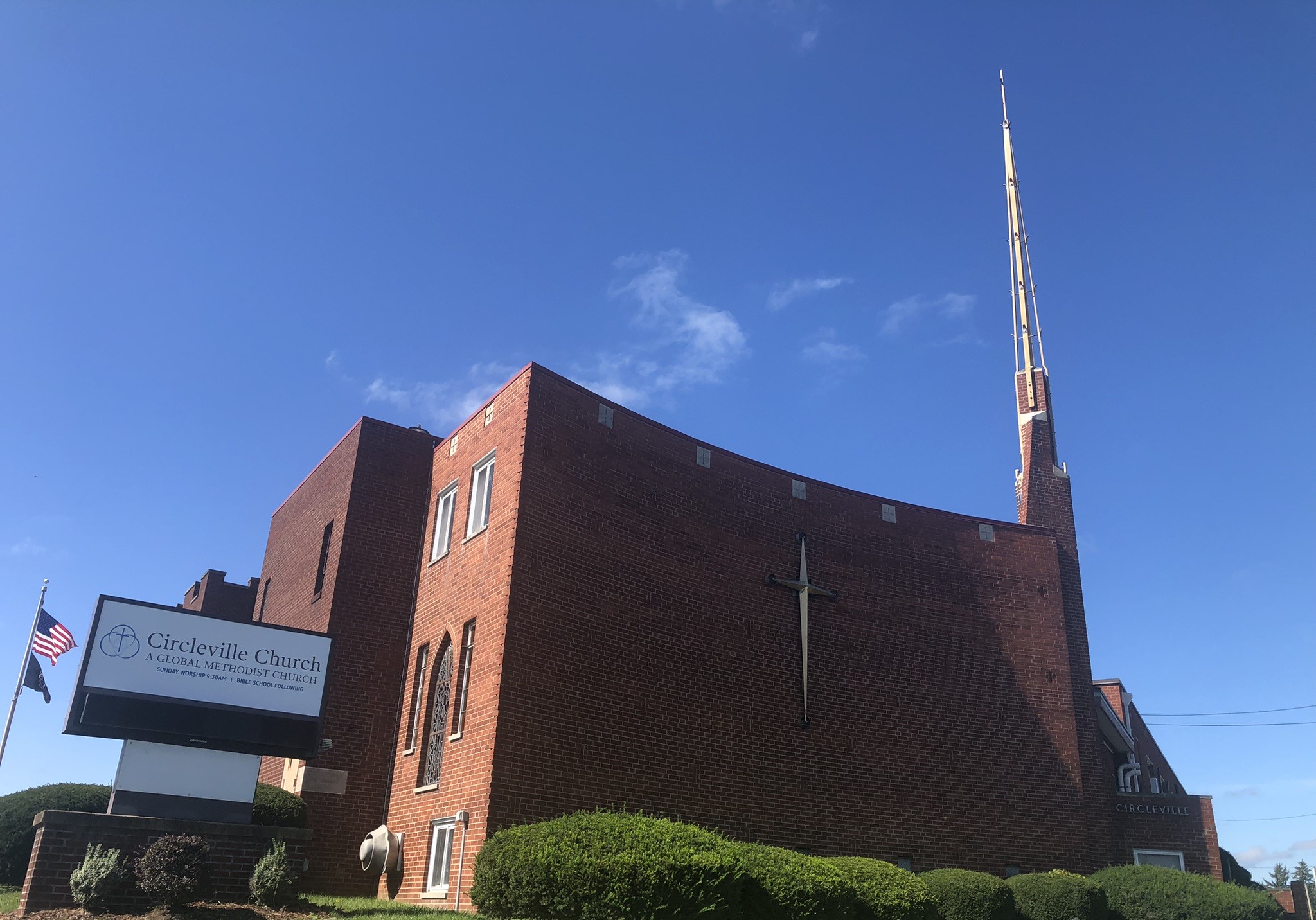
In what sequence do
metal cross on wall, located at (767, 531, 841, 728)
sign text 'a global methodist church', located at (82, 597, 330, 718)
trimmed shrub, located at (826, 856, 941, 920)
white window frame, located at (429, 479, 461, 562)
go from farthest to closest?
1. white window frame, located at (429, 479, 461, 562)
2. metal cross on wall, located at (767, 531, 841, 728)
3. sign text 'a global methodist church', located at (82, 597, 330, 718)
4. trimmed shrub, located at (826, 856, 941, 920)

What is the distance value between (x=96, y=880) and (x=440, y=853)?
506cm

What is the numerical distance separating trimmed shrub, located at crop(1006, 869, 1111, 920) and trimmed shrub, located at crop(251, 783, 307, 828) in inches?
471

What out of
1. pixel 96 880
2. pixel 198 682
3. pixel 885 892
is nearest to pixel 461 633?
pixel 198 682

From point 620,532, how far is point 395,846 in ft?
20.6

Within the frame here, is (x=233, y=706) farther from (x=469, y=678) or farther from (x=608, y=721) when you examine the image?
(x=608, y=721)

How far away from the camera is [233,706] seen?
15.8m

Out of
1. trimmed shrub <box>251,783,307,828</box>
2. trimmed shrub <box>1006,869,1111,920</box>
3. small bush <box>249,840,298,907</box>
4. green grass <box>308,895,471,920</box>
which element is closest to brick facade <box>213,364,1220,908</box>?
green grass <box>308,895,471,920</box>

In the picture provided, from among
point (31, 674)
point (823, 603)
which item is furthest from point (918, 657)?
point (31, 674)

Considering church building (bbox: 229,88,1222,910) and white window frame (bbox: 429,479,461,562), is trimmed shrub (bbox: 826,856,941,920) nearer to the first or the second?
church building (bbox: 229,88,1222,910)

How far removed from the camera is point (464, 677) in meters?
17.4

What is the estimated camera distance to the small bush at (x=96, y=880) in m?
13.0

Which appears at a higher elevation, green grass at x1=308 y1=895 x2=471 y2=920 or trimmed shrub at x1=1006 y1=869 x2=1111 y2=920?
trimmed shrub at x1=1006 y1=869 x2=1111 y2=920

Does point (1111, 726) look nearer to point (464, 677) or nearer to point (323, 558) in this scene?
point (464, 677)

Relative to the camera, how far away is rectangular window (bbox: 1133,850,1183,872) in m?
21.5
